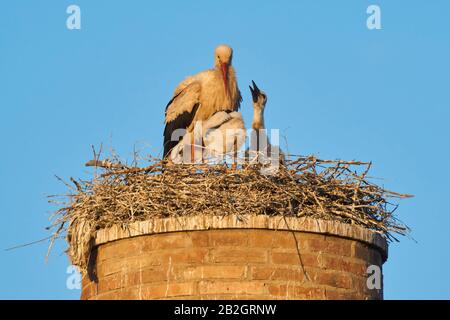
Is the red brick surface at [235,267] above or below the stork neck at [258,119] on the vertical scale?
below

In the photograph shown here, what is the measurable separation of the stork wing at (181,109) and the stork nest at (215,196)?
10.1ft

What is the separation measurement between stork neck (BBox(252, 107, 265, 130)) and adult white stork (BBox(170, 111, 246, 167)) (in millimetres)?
164

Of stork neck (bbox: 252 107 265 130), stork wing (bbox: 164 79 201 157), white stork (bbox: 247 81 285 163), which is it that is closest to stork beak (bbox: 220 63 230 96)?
stork wing (bbox: 164 79 201 157)

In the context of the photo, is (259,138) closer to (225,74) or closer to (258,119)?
(258,119)

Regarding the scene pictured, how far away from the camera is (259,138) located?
1506 cm

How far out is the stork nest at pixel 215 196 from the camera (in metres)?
12.8

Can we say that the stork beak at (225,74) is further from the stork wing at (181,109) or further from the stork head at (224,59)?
the stork wing at (181,109)

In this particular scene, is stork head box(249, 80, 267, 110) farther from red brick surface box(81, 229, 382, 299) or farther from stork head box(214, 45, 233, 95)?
red brick surface box(81, 229, 382, 299)

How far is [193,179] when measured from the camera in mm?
13148

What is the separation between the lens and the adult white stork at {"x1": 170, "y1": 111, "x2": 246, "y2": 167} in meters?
15.1

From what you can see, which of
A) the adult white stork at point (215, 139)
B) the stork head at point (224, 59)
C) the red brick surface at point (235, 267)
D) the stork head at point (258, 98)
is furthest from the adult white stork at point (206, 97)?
the red brick surface at point (235, 267)

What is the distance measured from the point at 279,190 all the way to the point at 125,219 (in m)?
1.45

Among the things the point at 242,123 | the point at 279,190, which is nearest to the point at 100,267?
the point at 279,190
